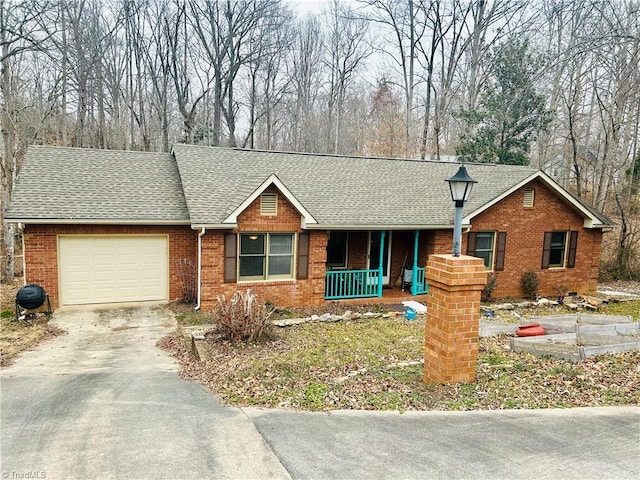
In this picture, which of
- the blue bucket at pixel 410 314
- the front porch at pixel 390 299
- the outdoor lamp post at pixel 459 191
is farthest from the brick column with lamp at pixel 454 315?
the front porch at pixel 390 299

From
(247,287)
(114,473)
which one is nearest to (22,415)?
(114,473)

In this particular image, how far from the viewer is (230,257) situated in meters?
11.9

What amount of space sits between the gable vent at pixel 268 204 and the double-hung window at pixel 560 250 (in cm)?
964

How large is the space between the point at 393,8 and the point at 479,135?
11.7 m

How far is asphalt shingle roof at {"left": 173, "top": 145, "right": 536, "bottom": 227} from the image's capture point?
12656 millimetres

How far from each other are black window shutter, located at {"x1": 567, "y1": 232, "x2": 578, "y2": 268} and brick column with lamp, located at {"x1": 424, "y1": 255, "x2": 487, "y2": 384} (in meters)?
12.2

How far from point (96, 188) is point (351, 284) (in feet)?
25.8

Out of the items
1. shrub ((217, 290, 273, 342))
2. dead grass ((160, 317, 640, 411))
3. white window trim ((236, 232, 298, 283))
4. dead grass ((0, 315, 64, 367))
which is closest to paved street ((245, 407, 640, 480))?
dead grass ((160, 317, 640, 411))

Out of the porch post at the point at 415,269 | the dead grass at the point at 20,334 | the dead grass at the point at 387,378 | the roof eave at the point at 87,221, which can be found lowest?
the dead grass at the point at 20,334

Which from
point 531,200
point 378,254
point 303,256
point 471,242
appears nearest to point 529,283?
point 471,242

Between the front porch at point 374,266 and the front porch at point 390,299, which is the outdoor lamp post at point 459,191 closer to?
the front porch at point 374,266

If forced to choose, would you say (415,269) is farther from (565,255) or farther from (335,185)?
(565,255)

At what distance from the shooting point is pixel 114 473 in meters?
3.81

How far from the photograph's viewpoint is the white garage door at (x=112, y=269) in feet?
38.1
